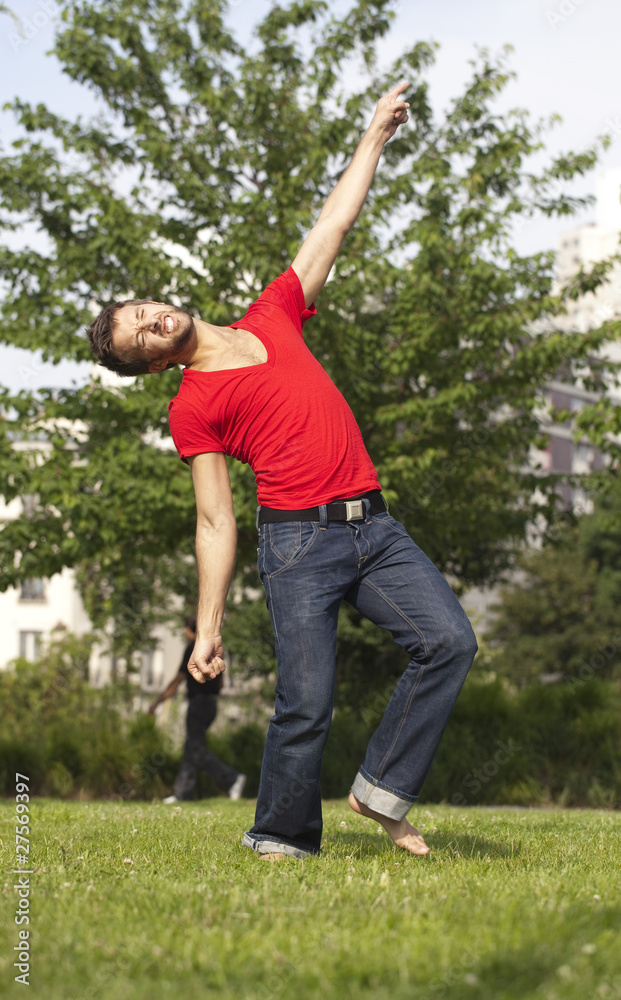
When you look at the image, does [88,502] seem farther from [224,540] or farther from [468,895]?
[468,895]

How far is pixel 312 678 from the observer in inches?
134

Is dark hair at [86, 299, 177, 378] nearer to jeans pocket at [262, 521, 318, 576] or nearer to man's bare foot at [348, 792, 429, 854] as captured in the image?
jeans pocket at [262, 521, 318, 576]

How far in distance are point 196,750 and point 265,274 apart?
5161mm

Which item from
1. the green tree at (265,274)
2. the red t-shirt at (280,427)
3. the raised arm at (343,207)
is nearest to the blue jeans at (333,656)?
the red t-shirt at (280,427)

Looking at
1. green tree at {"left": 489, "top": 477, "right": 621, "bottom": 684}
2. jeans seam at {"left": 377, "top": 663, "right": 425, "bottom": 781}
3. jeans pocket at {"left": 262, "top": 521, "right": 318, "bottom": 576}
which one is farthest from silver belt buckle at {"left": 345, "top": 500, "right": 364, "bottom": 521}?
green tree at {"left": 489, "top": 477, "right": 621, "bottom": 684}

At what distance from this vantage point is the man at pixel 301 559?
3434 mm

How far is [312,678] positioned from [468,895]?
1021 millimetres

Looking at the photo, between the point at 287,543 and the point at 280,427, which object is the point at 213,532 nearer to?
the point at 287,543

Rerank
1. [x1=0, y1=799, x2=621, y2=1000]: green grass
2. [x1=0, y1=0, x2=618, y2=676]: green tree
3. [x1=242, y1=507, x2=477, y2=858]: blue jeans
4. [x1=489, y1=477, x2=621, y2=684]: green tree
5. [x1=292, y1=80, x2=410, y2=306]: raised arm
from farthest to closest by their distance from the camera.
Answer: [x1=489, y1=477, x2=621, y2=684]: green tree < [x1=0, y1=0, x2=618, y2=676]: green tree < [x1=292, y1=80, x2=410, y2=306]: raised arm < [x1=242, y1=507, x2=477, y2=858]: blue jeans < [x1=0, y1=799, x2=621, y2=1000]: green grass

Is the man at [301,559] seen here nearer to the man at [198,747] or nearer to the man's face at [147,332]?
the man's face at [147,332]

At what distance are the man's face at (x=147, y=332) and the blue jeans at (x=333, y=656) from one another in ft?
2.53

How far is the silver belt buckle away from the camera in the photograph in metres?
3.49

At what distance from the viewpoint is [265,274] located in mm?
9844

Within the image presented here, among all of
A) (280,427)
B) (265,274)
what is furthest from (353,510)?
(265,274)
